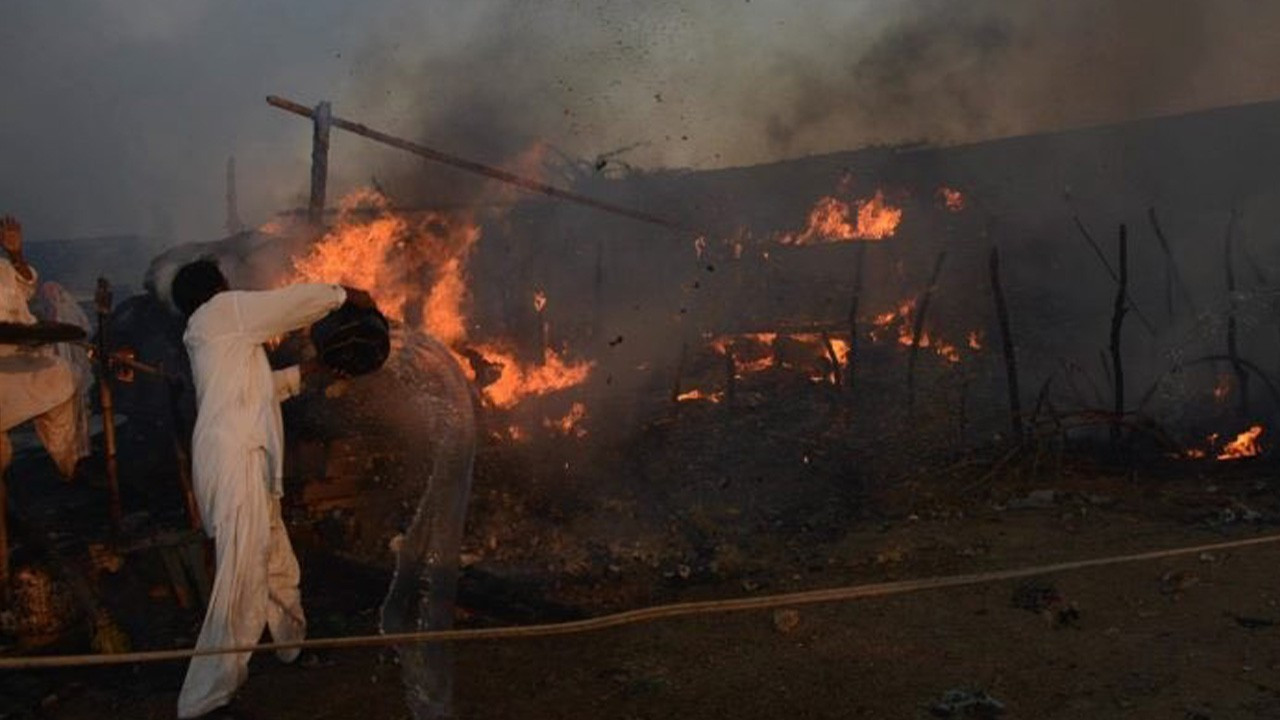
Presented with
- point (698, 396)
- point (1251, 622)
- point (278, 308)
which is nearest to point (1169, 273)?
point (698, 396)

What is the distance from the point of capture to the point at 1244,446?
840 cm

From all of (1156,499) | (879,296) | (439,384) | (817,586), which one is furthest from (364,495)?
(879,296)

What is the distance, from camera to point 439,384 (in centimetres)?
902

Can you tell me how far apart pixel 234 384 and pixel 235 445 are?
289mm

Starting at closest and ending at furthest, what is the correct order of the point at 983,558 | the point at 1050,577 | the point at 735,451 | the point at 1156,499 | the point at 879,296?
the point at 1050,577 < the point at 983,558 < the point at 1156,499 < the point at 735,451 < the point at 879,296

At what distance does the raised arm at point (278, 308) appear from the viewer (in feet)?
15.3

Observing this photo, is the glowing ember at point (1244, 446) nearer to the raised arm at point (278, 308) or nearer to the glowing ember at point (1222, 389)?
the glowing ember at point (1222, 389)

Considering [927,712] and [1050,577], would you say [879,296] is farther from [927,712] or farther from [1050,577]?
[927,712]

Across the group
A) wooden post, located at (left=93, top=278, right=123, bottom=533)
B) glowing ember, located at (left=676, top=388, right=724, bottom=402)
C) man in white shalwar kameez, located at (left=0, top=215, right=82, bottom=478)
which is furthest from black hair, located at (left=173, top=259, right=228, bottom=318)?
glowing ember, located at (left=676, top=388, right=724, bottom=402)

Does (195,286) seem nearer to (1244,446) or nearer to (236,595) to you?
(236,595)

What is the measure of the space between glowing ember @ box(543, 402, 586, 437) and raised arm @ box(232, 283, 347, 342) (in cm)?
536

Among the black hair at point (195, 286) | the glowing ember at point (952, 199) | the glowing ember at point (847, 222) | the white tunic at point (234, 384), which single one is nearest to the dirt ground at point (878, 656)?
the white tunic at point (234, 384)

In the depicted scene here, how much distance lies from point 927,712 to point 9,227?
5746mm

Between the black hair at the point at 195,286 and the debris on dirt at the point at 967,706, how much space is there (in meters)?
3.91
